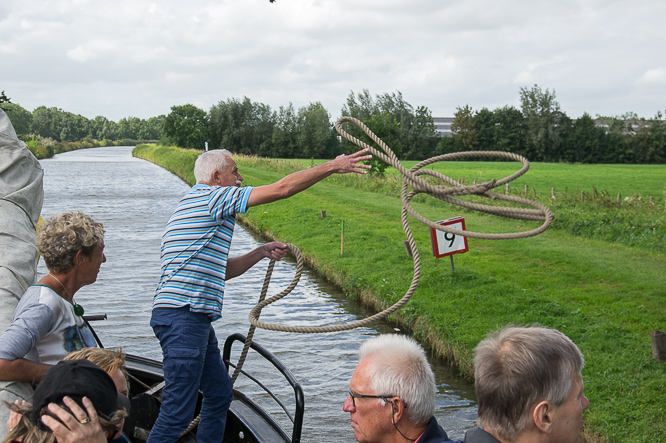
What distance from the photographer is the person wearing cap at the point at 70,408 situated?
174 centimetres

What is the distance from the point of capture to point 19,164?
3812 mm

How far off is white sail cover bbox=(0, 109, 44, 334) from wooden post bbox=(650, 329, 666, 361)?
243 inches

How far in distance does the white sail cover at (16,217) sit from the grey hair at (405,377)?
1845 mm

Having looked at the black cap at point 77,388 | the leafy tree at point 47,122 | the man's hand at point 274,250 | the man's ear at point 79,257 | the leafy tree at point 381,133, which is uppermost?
the leafy tree at point 47,122

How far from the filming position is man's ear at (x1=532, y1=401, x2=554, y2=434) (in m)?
1.96

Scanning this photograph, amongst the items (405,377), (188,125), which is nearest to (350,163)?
(405,377)

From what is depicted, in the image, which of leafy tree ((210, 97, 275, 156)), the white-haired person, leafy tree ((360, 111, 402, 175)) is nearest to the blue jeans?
the white-haired person

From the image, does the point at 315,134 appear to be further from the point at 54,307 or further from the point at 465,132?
the point at 54,307

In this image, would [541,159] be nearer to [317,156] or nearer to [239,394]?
[317,156]

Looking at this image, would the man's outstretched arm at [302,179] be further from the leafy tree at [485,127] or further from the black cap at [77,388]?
the leafy tree at [485,127]

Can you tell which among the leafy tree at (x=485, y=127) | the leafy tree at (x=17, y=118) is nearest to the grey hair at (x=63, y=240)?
the leafy tree at (x=17, y=118)

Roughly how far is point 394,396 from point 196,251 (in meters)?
1.51

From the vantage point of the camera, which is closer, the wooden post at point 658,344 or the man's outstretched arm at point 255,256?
the man's outstretched arm at point 255,256

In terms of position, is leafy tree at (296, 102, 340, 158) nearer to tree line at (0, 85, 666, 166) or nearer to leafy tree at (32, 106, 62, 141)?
tree line at (0, 85, 666, 166)
